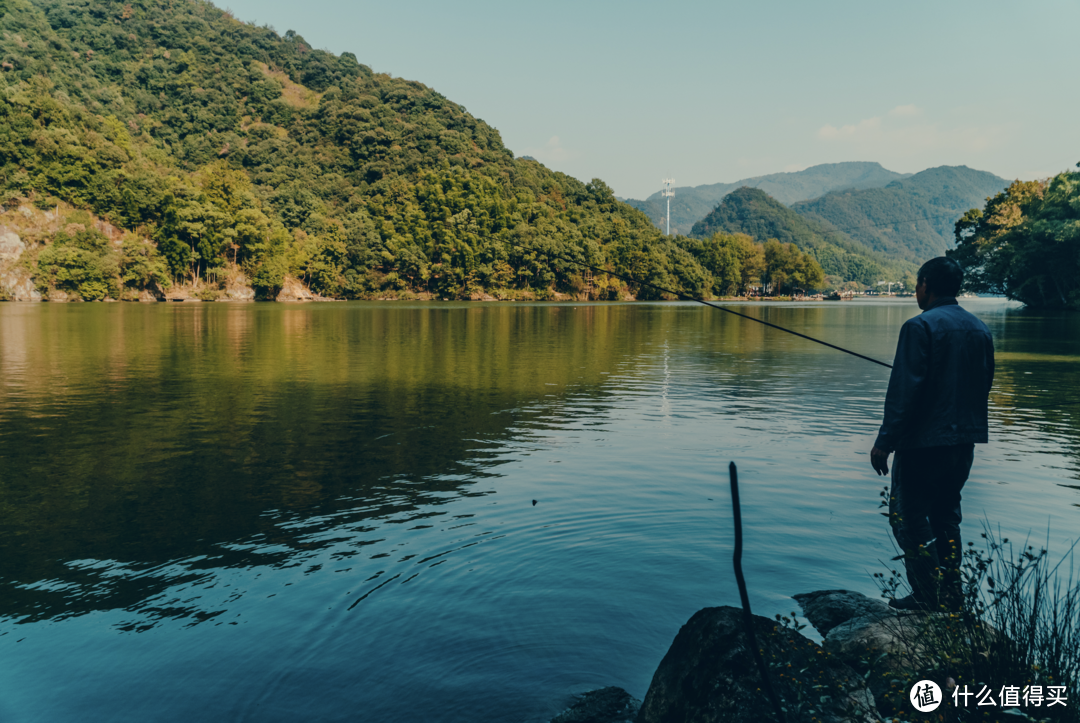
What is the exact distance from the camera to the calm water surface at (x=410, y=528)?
5586 millimetres

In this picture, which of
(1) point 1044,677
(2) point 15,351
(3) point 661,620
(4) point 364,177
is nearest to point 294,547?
(3) point 661,620

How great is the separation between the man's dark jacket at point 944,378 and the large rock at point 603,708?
2.88m

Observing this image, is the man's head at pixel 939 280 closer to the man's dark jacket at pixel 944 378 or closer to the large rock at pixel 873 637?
the man's dark jacket at pixel 944 378

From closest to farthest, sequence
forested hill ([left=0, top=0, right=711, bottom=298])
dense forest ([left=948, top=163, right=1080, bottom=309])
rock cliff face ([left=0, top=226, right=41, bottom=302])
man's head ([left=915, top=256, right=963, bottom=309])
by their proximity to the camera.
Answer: man's head ([left=915, top=256, right=963, bottom=309]) → dense forest ([left=948, top=163, right=1080, bottom=309]) → rock cliff face ([left=0, top=226, right=41, bottom=302]) → forested hill ([left=0, top=0, right=711, bottom=298])

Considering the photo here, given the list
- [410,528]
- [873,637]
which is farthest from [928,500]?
[410,528]

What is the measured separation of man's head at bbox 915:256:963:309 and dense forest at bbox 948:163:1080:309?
71091 millimetres

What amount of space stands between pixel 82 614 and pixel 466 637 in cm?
362

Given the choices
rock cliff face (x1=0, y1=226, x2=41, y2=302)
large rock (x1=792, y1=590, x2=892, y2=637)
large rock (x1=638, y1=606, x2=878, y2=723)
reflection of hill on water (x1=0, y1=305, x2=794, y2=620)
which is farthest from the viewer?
rock cliff face (x1=0, y1=226, x2=41, y2=302)

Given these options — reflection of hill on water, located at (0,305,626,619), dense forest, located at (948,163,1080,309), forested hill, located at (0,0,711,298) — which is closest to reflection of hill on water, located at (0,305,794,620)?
reflection of hill on water, located at (0,305,626,619)

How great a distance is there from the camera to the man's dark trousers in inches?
217

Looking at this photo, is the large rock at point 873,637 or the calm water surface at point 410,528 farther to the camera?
the calm water surface at point 410,528

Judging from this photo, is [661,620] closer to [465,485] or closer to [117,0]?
[465,485]

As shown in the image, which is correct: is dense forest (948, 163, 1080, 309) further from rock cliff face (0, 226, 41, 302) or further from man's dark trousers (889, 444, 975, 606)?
rock cliff face (0, 226, 41, 302)

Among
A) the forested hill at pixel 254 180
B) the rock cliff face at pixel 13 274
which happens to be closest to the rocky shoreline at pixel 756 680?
the forested hill at pixel 254 180
